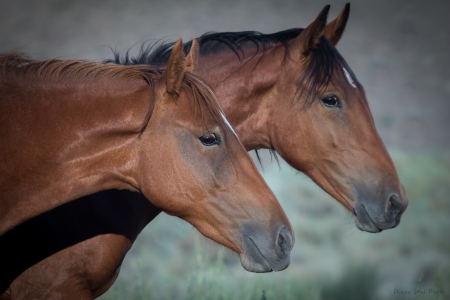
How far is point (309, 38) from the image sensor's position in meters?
3.24

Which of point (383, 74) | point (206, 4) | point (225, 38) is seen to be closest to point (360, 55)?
point (383, 74)

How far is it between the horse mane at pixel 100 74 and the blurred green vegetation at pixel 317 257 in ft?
8.96

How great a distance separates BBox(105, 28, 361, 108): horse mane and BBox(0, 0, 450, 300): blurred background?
1098 mm

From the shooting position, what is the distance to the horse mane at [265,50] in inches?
127

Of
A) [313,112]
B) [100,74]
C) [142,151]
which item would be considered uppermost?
[100,74]

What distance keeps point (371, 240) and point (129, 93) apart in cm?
620

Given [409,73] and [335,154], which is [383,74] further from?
[335,154]

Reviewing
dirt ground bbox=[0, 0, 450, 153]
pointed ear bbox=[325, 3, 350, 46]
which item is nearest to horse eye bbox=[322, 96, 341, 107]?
pointed ear bbox=[325, 3, 350, 46]

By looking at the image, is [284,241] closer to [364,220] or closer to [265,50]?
[364,220]

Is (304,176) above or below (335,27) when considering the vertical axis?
below

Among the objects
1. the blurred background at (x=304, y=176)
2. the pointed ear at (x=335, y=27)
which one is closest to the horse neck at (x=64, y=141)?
the pointed ear at (x=335, y=27)

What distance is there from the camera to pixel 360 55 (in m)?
11.3

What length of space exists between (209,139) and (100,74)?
2.32ft

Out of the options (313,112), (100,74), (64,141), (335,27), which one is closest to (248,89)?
(313,112)
